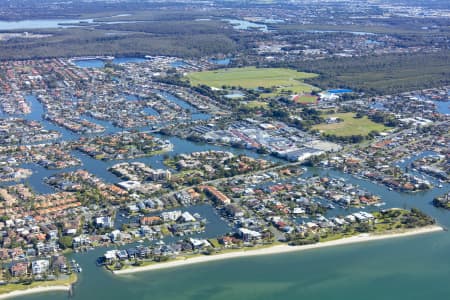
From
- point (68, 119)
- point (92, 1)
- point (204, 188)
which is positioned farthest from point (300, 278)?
point (92, 1)

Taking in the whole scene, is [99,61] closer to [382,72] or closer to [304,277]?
[382,72]

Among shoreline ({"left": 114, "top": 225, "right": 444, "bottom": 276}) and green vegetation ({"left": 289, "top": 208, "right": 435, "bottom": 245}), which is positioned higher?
green vegetation ({"left": 289, "top": 208, "right": 435, "bottom": 245})

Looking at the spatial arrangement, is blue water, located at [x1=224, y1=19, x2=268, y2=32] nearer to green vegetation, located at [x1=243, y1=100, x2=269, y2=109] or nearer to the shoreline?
green vegetation, located at [x1=243, y1=100, x2=269, y2=109]

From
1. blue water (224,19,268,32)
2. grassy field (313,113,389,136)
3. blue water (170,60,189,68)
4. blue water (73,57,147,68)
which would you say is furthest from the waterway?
blue water (224,19,268,32)

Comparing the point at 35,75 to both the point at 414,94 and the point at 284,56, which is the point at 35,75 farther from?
the point at 414,94

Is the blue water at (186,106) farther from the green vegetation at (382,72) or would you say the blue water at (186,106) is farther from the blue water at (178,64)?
the blue water at (178,64)

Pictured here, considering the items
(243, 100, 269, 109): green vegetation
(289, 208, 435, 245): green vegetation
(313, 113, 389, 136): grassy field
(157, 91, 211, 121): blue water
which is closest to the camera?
(289, 208, 435, 245): green vegetation

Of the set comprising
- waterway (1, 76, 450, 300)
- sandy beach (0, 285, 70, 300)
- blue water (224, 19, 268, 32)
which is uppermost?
blue water (224, 19, 268, 32)
